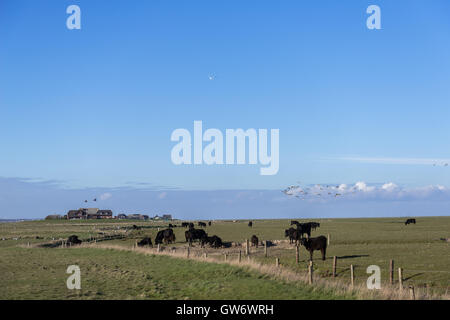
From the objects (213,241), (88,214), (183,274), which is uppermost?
(183,274)

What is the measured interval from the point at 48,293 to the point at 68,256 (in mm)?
19711

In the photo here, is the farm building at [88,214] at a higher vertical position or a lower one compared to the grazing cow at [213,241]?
lower

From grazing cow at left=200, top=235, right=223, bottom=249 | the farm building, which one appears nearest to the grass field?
grazing cow at left=200, top=235, right=223, bottom=249

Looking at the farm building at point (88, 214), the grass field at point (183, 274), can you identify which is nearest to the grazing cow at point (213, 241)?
the grass field at point (183, 274)

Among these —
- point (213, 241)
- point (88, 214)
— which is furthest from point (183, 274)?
point (88, 214)

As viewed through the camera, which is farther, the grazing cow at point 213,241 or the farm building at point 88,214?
the farm building at point 88,214

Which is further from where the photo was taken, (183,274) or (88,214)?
(88,214)

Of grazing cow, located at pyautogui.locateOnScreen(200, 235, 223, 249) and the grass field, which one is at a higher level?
the grass field

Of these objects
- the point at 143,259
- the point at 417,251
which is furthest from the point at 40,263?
the point at 417,251

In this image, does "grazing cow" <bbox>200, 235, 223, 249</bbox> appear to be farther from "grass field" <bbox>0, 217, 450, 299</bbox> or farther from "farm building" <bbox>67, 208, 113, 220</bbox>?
"farm building" <bbox>67, 208, 113, 220</bbox>

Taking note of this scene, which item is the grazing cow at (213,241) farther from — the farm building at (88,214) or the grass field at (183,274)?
the farm building at (88,214)

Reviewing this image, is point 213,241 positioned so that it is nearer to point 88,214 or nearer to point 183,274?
point 183,274

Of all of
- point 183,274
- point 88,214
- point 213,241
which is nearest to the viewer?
point 183,274

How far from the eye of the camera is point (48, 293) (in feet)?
71.2
